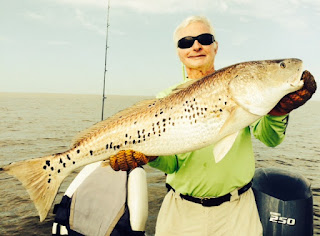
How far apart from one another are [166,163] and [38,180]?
1.51m

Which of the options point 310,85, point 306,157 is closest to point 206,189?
point 310,85

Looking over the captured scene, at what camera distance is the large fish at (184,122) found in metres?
3.02

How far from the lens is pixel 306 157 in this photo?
1648 cm

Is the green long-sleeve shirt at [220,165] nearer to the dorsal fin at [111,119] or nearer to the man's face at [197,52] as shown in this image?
the dorsal fin at [111,119]

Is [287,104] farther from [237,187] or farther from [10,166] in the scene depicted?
[10,166]

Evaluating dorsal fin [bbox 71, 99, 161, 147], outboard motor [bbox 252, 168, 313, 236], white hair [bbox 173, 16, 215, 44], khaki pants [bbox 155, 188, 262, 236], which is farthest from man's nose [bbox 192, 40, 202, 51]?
outboard motor [bbox 252, 168, 313, 236]

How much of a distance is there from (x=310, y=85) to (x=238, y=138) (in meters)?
0.96

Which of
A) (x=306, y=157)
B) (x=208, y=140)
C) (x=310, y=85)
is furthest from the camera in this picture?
(x=306, y=157)

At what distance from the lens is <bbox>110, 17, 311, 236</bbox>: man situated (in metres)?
3.24

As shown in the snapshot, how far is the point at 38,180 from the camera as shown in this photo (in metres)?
3.33

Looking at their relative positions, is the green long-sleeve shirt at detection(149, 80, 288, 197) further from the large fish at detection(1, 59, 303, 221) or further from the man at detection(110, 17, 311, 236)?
the large fish at detection(1, 59, 303, 221)

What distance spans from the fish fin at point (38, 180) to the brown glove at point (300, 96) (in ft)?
8.58

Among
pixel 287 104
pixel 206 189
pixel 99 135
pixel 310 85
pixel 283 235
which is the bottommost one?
pixel 283 235

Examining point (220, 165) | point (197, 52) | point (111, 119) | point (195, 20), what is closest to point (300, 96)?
point (220, 165)
